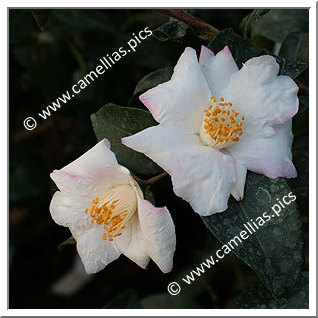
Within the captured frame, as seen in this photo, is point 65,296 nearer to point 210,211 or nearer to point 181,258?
point 181,258

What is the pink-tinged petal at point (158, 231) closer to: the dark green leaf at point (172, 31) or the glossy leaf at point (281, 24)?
the dark green leaf at point (172, 31)

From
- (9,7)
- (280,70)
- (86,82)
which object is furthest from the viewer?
(86,82)

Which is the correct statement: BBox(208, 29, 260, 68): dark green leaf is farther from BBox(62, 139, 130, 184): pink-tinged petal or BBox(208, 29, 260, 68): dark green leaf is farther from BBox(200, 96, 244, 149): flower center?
BBox(62, 139, 130, 184): pink-tinged petal

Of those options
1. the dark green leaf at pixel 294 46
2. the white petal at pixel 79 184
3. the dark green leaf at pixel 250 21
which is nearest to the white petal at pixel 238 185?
the white petal at pixel 79 184

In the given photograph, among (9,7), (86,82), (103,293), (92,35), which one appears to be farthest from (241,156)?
(103,293)

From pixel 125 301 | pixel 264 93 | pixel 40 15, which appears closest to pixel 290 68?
pixel 264 93

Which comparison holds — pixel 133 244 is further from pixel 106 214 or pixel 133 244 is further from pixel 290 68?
pixel 290 68
